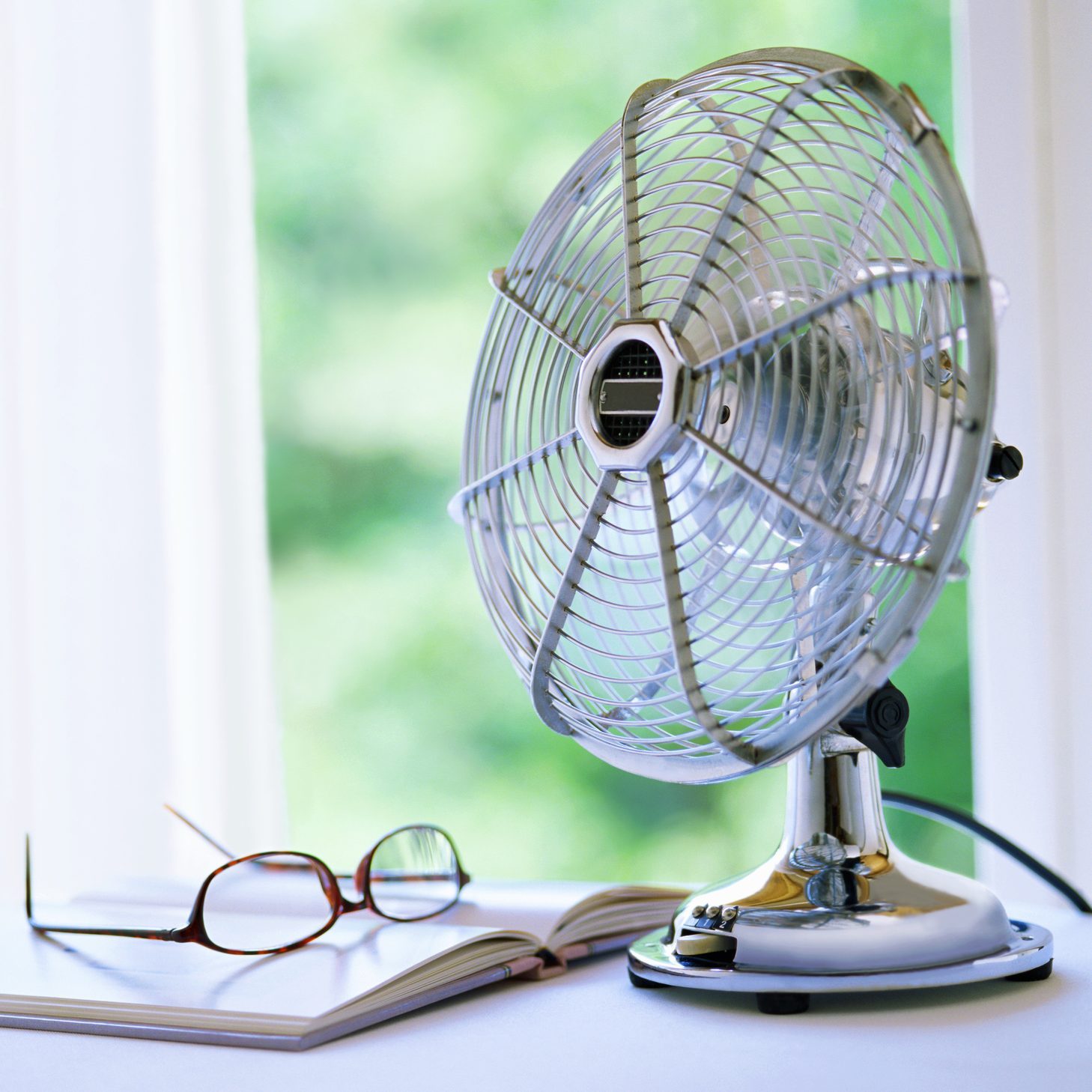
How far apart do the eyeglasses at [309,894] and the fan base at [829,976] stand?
24 centimetres

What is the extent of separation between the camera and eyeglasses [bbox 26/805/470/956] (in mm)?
859

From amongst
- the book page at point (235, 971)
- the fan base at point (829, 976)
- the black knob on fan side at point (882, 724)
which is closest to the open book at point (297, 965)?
the book page at point (235, 971)

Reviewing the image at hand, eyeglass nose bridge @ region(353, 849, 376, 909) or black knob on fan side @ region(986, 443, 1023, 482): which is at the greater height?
black knob on fan side @ region(986, 443, 1023, 482)

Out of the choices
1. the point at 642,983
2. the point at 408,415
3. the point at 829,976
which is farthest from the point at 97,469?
the point at 408,415

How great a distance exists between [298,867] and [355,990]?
34 centimetres

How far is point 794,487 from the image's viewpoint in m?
0.68

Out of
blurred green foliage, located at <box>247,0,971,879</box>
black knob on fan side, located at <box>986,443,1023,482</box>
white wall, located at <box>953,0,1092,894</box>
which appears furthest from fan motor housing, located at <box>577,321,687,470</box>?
blurred green foliage, located at <box>247,0,971,879</box>

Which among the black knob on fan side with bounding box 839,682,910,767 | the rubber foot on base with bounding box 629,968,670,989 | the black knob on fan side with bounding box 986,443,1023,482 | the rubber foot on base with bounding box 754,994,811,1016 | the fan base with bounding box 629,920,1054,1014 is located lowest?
the rubber foot on base with bounding box 629,968,670,989

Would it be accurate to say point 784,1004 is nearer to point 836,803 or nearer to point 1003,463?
point 836,803

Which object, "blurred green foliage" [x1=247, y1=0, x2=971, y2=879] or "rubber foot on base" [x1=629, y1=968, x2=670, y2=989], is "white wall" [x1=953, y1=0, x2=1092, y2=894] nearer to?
"rubber foot on base" [x1=629, y1=968, x2=670, y2=989]

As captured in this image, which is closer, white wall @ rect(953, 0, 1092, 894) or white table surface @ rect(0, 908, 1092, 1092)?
white table surface @ rect(0, 908, 1092, 1092)

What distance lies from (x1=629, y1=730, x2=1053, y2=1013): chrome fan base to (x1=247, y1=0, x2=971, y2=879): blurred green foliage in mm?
2251

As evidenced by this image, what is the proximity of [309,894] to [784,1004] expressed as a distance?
0.40 meters

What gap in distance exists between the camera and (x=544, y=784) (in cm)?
317
